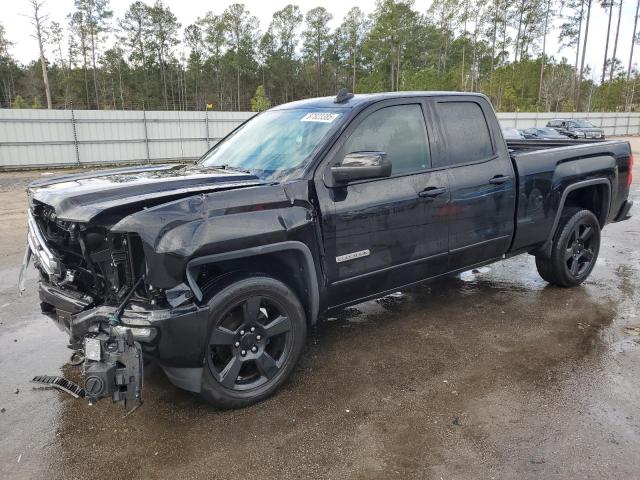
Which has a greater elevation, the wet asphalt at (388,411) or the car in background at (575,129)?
the car in background at (575,129)

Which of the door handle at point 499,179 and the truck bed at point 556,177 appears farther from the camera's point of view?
the truck bed at point 556,177

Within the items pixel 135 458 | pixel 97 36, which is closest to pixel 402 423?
pixel 135 458

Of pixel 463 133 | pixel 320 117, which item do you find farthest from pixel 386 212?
pixel 463 133

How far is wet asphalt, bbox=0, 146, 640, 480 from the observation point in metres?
2.68

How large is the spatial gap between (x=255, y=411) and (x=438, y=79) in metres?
63.6

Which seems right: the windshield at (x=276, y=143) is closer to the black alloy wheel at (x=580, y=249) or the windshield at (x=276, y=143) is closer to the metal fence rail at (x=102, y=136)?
the black alloy wheel at (x=580, y=249)

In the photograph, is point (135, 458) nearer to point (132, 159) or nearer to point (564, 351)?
point (564, 351)

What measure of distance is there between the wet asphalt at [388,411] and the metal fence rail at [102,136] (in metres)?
17.0

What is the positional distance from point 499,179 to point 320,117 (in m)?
1.74

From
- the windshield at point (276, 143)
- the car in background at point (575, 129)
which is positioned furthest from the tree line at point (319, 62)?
the windshield at point (276, 143)

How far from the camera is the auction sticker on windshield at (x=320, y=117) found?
367 cm

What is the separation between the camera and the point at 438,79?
61406mm

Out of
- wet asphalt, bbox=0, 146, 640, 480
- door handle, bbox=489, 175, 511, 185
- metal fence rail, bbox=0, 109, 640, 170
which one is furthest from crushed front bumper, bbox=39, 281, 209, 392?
metal fence rail, bbox=0, 109, 640, 170

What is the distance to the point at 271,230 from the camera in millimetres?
3078
